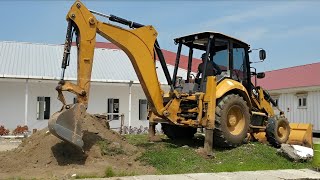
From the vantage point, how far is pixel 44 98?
894 inches

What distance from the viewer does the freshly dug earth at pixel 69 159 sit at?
8664 mm

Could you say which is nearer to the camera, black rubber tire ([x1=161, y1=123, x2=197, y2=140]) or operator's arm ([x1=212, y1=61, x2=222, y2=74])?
operator's arm ([x1=212, y1=61, x2=222, y2=74])

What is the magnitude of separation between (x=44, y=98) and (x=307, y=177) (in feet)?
55.8

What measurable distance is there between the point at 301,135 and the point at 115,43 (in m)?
7.16

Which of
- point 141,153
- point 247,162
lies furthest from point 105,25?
point 247,162

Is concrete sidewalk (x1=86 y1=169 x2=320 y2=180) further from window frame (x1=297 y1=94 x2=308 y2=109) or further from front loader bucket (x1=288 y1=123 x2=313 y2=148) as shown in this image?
window frame (x1=297 y1=94 x2=308 y2=109)

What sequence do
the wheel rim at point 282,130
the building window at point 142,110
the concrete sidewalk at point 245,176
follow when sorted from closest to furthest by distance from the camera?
the concrete sidewalk at point 245,176 < the wheel rim at point 282,130 < the building window at point 142,110

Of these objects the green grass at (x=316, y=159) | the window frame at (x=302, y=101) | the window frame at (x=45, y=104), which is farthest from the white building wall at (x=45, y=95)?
the green grass at (x=316, y=159)

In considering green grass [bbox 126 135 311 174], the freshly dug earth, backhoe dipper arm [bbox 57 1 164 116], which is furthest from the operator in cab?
the freshly dug earth

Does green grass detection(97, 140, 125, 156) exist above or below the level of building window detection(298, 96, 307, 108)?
below

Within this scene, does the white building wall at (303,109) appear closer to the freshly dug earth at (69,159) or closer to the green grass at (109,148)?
the freshly dug earth at (69,159)

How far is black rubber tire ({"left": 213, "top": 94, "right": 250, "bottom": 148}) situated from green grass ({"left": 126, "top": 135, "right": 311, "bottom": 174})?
22 centimetres

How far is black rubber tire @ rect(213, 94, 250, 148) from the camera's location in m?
10.9

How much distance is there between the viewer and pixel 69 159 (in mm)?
9414
